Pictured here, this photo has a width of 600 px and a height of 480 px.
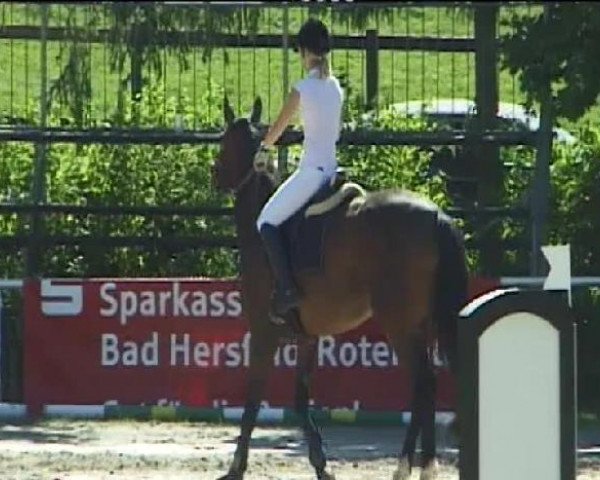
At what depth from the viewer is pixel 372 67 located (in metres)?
16.9

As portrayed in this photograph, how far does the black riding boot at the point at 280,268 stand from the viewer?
441 inches

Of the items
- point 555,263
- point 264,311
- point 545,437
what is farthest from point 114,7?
point 545,437

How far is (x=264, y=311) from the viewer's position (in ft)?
37.6


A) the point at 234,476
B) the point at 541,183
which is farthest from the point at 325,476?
the point at 541,183

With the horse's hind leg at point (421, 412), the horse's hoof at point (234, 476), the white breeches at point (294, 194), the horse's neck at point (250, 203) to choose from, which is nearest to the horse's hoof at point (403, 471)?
the horse's hind leg at point (421, 412)

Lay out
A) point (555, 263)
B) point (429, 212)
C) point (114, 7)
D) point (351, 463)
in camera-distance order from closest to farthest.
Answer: point (555, 263), point (429, 212), point (351, 463), point (114, 7)

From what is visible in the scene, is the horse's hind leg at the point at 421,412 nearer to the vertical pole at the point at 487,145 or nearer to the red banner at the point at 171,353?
the red banner at the point at 171,353


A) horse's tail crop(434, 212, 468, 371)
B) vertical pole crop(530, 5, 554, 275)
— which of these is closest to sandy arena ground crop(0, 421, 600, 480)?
horse's tail crop(434, 212, 468, 371)

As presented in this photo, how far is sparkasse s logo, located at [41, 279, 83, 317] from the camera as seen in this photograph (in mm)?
14664

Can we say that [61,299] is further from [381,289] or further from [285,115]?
[381,289]

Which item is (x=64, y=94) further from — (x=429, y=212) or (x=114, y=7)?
(x=429, y=212)

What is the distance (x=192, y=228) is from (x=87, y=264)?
1022 mm

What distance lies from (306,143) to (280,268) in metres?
0.81

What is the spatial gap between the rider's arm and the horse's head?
520 mm
